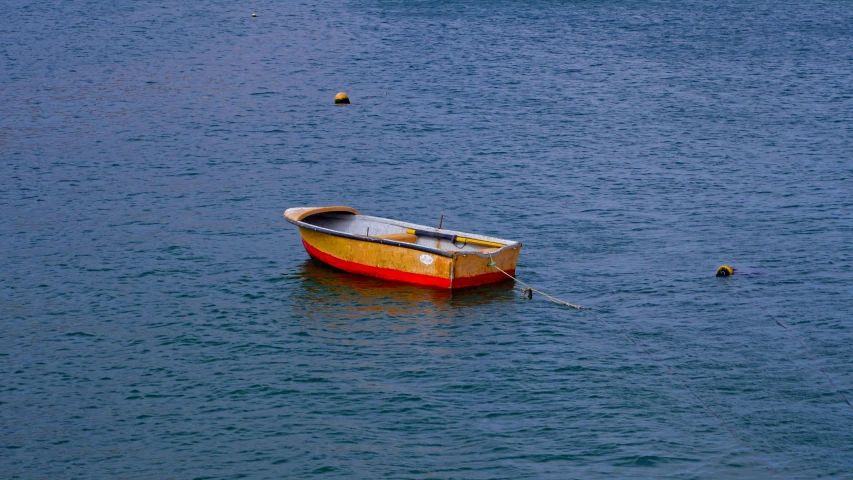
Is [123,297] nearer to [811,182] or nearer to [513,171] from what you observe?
[513,171]

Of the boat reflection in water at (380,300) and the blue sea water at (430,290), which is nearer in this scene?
the blue sea water at (430,290)

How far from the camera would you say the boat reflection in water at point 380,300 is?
24.0 metres

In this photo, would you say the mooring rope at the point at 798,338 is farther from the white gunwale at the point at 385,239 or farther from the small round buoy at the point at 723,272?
the white gunwale at the point at 385,239

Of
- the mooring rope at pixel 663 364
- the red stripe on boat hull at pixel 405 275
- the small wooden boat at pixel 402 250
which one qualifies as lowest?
the mooring rope at pixel 663 364

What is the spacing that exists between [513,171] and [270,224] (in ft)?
34.5

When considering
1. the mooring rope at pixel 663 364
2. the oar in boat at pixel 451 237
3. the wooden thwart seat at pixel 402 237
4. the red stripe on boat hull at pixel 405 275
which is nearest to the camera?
the mooring rope at pixel 663 364

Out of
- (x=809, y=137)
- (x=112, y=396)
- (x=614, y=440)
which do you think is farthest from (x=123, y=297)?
(x=809, y=137)

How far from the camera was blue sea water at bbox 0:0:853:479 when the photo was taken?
60.1 feet

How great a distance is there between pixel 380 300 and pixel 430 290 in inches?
51.0

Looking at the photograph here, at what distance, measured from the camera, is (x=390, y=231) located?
2784cm

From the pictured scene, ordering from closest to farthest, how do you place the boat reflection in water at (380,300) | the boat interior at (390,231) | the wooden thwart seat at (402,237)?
the boat reflection in water at (380,300), the boat interior at (390,231), the wooden thwart seat at (402,237)

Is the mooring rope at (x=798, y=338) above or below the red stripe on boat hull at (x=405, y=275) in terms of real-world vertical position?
below

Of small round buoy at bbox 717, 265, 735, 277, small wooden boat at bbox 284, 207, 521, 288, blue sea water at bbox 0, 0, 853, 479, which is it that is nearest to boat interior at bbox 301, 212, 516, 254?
small wooden boat at bbox 284, 207, 521, 288

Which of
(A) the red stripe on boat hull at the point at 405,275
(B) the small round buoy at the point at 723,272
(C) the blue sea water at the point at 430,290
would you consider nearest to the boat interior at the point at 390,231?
(A) the red stripe on boat hull at the point at 405,275
